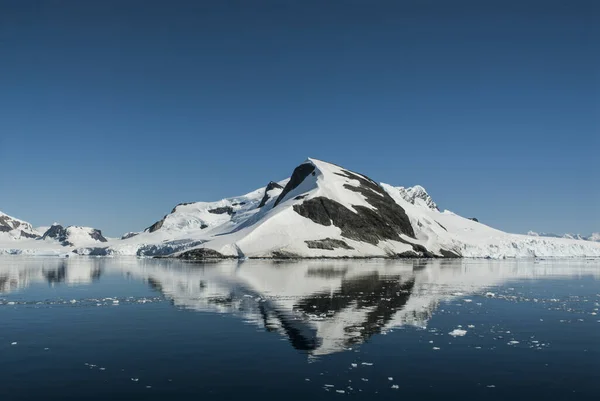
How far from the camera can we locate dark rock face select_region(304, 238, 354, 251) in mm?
142375

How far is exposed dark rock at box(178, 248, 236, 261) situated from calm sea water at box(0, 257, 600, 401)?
95.7 m

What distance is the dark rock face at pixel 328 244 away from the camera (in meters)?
142

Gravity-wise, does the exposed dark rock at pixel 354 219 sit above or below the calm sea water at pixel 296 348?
above

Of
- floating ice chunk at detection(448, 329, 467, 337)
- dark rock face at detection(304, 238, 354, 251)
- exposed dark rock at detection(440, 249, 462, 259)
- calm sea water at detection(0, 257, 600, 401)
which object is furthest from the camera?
exposed dark rock at detection(440, 249, 462, 259)

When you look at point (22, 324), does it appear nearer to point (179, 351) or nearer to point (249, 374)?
point (179, 351)

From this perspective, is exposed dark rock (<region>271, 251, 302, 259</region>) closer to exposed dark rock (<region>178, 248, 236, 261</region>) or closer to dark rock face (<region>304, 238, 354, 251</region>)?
dark rock face (<region>304, 238, 354, 251</region>)

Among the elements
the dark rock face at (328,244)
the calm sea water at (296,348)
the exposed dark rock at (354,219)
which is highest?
the exposed dark rock at (354,219)

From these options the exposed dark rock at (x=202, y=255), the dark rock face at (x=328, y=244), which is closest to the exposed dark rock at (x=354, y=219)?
the dark rock face at (x=328, y=244)

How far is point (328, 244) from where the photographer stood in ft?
476

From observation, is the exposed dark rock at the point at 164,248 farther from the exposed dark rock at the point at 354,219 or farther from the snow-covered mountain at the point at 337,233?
the exposed dark rock at the point at 354,219

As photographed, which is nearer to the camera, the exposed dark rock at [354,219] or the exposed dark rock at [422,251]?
the exposed dark rock at [354,219]

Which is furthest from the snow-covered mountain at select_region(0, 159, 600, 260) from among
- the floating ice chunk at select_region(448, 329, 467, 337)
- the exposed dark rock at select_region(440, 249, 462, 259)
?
the floating ice chunk at select_region(448, 329, 467, 337)

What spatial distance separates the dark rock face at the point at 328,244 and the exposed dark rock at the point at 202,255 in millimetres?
22505

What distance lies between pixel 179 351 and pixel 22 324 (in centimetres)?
1118
